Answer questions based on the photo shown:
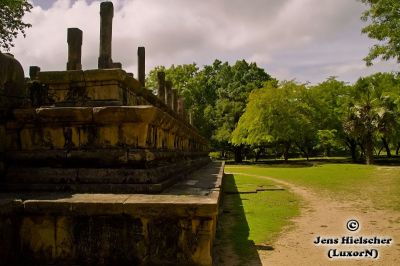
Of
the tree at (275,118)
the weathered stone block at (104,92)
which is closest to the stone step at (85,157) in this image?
the weathered stone block at (104,92)

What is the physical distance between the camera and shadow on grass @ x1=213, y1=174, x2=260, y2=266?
175 inches

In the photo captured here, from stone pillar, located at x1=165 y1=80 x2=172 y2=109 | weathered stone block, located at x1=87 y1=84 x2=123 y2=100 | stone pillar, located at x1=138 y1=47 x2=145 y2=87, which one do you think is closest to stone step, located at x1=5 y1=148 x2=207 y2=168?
weathered stone block, located at x1=87 y1=84 x2=123 y2=100

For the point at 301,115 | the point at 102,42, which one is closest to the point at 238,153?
the point at 301,115

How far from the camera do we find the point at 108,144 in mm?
3486

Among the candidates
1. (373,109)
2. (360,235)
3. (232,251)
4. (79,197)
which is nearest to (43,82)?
(79,197)

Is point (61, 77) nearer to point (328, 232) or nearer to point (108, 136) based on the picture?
point (108, 136)

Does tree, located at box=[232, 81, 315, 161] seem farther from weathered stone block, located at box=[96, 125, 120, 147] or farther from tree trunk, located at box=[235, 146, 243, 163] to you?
weathered stone block, located at box=[96, 125, 120, 147]

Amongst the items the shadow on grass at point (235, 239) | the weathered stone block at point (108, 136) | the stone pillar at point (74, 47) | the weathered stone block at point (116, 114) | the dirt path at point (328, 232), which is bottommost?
the dirt path at point (328, 232)

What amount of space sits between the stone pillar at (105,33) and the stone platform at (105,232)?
2.16 m

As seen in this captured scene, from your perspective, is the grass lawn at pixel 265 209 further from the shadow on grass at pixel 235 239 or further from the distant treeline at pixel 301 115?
the distant treeline at pixel 301 115

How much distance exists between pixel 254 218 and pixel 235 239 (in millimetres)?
2004

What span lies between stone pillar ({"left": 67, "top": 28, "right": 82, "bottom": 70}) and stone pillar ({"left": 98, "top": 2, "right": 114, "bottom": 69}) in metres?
0.40

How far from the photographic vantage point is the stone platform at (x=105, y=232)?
2662 millimetres

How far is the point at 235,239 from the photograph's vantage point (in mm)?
5465
